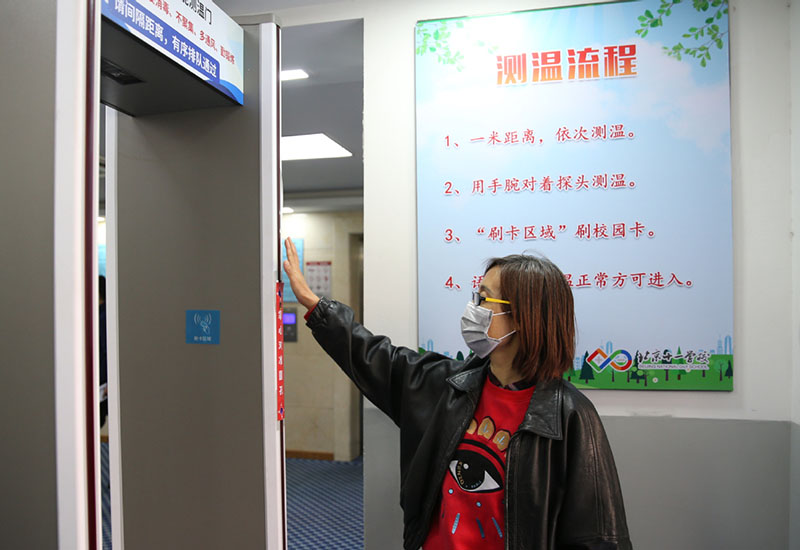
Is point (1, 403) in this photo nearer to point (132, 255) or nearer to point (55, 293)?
point (55, 293)

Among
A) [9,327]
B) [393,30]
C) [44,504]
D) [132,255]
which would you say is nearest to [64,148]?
[9,327]

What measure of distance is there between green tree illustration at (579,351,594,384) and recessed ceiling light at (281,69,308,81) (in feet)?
6.65

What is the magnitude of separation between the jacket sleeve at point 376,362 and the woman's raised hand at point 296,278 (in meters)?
0.04

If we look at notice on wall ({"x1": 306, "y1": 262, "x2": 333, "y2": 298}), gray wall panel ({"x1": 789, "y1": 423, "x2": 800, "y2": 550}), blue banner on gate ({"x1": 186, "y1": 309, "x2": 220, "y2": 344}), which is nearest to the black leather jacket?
blue banner on gate ({"x1": 186, "y1": 309, "x2": 220, "y2": 344})

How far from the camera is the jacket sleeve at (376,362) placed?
1833mm

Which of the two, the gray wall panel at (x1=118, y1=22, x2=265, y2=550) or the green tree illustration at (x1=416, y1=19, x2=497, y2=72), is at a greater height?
the green tree illustration at (x1=416, y1=19, x2=497, y2=72)

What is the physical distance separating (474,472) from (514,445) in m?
0.17

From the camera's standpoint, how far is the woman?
1461 mm

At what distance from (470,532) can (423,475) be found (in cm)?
21

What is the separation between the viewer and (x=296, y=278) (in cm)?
178

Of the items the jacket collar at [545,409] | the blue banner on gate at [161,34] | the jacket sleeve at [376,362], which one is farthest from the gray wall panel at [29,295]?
the jacket collar at [545,409]

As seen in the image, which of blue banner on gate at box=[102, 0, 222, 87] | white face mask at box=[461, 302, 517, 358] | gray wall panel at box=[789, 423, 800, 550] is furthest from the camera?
gray wall panel at box=[789, 423, 800, 550]

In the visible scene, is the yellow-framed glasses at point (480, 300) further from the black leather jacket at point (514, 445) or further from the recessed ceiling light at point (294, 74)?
the recessed ceiling light at point (294, 74)

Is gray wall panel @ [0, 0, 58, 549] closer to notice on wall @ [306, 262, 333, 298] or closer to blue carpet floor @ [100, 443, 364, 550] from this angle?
blue carpet floor @ [100, 443, 364, 550]
